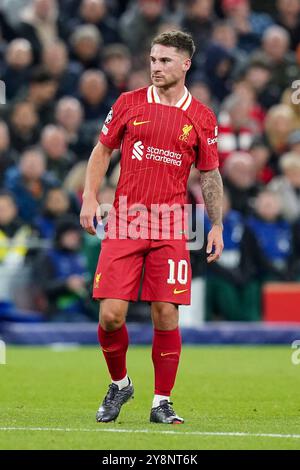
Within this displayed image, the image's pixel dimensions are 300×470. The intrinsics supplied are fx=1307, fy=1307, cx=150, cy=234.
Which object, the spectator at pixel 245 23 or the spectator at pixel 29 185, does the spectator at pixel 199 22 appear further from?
the spectator at pixel 29 185

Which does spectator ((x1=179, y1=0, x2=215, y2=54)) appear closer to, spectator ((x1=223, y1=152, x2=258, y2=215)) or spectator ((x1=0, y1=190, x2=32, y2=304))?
spectator ((x1=223, y1=152, x2=258, y2=215))

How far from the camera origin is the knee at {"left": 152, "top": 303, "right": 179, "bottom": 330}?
27.6ft

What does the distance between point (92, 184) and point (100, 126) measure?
9411 mm

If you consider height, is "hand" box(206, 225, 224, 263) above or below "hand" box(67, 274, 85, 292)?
above

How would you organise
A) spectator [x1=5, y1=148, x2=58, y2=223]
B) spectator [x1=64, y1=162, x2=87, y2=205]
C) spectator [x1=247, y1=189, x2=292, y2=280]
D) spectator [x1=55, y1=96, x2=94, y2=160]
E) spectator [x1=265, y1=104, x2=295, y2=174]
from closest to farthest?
spectator [x1=5, y1=148, x2=58, y2=223]
spectator [x1=247, y1=189, x2=292, y2=280]
spectator [x1=64, y1=162, x2=87, y2=205]
spectator [x1=55, y1=96, x2=94, y2=160]
spectator [x1=265, y1=104, x2=295, y2=174]

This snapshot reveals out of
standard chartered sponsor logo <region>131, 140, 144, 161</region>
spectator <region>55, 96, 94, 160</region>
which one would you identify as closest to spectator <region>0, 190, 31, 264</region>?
spectator <region>55, 96, 94, 160</region>

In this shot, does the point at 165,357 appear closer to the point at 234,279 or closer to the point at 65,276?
the point at 65,276

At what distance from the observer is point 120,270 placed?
8.34 meters

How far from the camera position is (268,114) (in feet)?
61.2

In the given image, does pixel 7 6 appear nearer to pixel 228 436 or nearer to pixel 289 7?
pixel 289 7

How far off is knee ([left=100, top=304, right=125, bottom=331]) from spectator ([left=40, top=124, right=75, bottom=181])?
8.60 m

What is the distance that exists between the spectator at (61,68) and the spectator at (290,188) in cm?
322

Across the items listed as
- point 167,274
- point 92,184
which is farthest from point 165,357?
point 92,184

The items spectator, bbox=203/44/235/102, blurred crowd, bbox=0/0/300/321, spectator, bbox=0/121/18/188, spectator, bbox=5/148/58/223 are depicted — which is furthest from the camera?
spectator, bbox=203/44/235/102
